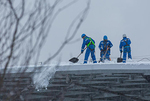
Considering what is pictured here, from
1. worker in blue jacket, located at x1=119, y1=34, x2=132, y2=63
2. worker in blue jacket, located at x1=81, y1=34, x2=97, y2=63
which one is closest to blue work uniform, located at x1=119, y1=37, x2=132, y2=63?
worker in blue jacket, located at x1=119, y1=34, x2=132, y2=63

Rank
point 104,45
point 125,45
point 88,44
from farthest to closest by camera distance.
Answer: point 104,45 < point 125,45 < point 88,44

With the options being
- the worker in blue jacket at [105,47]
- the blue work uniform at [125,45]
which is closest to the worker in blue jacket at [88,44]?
the worker in blue jacket at [105,47]

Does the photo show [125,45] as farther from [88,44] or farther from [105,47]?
[88,44]

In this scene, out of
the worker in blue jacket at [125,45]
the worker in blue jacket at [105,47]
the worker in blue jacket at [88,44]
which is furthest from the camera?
the worker in blue jacket at [105,47]

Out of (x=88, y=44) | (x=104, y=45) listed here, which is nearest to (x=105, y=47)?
(x=104, y=45)

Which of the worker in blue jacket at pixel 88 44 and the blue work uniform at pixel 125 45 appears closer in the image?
the worker in blue jacket at pixel 88 44

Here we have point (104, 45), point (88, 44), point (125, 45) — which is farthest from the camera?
point (104, 45)

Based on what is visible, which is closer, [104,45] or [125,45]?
[125,45]

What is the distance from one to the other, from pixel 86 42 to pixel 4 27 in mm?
7182

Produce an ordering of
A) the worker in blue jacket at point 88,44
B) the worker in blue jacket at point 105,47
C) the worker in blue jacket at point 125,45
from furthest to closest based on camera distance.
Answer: the worker in blue jacket at point 105,47, the worker in blue jacket at point 125,45, the worker in blue jacket at point 88,44

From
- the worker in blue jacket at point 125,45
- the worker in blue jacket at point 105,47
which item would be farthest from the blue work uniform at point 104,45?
the worker in blue jacket at point 125,45

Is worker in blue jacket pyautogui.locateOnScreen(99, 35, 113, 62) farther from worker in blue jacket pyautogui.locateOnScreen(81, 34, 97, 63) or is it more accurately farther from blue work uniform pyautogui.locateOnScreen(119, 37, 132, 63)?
worker in blue jacket pyautogui.locateOnScreen(81, 34, 97, 63)

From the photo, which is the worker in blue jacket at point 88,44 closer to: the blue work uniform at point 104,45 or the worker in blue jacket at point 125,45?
the blue work uniform at point 104,45

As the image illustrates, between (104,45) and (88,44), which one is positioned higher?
(104,45)
